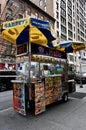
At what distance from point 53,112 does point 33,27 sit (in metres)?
3.33

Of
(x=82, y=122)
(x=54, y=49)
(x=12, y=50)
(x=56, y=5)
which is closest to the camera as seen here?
(x=82, y=122)

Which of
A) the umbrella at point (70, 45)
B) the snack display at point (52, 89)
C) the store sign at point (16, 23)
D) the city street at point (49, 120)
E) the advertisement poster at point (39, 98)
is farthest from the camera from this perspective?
the umbrella at point (70, 45)

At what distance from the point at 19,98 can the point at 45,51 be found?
2320mm

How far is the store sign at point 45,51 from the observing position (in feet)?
26.3

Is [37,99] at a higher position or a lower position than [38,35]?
lower

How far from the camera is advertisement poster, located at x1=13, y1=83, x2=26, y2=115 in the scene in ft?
23.9

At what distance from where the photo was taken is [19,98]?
7469mm

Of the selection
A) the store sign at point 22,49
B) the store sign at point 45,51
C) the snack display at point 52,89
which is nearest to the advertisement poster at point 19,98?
the snack display at point 52,89

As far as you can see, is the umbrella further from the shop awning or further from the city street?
the city street

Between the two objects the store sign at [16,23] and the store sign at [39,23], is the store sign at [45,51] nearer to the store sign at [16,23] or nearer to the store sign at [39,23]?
the store sign at [39,23]

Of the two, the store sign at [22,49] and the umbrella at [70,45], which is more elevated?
the umbrella at [70,45]

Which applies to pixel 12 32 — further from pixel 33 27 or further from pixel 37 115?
pixel 37 115

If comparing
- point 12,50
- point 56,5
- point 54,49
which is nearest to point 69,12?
point 56,5

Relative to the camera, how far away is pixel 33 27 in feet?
23.4
